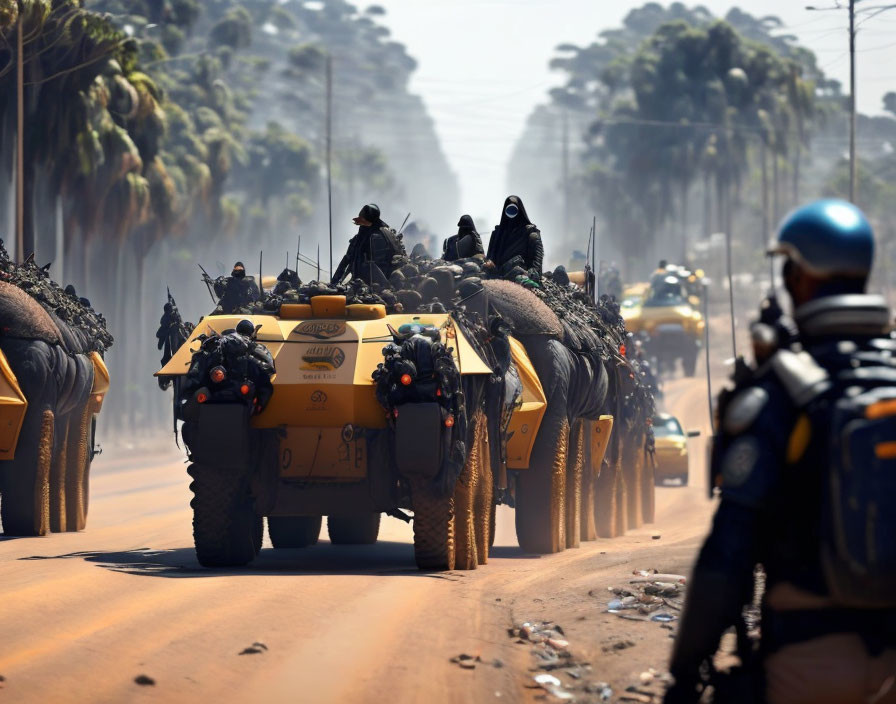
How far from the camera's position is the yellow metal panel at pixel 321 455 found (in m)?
14.5

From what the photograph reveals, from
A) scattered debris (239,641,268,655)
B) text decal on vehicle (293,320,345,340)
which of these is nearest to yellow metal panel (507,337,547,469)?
text decal on vehicle (293,320,345,340)

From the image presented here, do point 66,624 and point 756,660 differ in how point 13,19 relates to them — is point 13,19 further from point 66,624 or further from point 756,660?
point 756,660

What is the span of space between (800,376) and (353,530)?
15.1m

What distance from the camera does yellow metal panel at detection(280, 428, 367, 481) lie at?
1455 centimetres

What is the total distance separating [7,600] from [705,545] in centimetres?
750

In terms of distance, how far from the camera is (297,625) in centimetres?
1058

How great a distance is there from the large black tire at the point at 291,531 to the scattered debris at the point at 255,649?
8.59 metres

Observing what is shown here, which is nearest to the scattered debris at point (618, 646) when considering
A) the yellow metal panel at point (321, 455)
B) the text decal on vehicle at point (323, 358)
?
the yellow metal panel at point (321, 455)

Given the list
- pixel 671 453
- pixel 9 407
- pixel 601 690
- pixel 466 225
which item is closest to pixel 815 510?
pixel 601 690

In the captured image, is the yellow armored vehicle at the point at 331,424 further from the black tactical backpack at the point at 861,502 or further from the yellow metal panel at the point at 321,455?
the black tactical backpack at the point at 861,502

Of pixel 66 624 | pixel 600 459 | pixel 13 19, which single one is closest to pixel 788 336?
pixel 66 624

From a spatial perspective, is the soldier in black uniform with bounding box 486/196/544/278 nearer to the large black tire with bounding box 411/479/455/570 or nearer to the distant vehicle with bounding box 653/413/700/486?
the large black tire with bounding box 411/479/455/570

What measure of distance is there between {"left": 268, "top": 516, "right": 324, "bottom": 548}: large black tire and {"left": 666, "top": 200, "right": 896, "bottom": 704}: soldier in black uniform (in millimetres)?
13663

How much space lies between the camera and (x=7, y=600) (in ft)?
37.5
